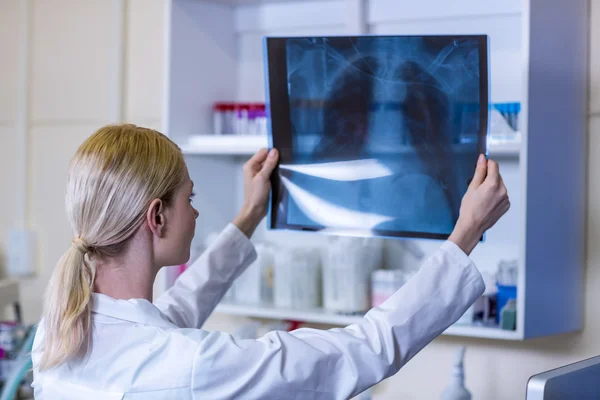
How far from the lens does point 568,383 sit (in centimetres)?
124

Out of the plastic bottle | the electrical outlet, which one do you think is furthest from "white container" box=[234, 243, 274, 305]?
the electrical outlet

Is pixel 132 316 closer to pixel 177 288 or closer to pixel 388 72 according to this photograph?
pixel 177 288

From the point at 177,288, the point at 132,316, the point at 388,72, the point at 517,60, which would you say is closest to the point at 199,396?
the point at 132,316

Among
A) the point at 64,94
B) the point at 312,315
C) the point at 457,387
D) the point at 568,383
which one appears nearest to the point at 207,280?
the point at 312,315

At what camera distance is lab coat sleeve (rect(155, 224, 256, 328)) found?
5.22 ft

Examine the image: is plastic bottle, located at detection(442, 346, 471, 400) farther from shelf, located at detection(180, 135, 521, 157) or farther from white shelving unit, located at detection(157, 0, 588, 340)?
shelf, located at detection(180, 135, 521, 157)

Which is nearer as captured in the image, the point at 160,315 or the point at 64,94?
the point at 160,315

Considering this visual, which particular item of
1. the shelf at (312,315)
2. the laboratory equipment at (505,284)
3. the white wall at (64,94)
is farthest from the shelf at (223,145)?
the laboratory equipment at (505,284)

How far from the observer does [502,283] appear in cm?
177

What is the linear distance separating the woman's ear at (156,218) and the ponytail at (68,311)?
0.36ft

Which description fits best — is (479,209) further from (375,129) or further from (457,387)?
(457,387)

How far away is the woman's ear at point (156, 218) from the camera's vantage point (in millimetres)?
1243

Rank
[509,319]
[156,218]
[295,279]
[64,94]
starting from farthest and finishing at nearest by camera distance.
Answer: [64,94]
[295,279]
[509,319]
[156,218]

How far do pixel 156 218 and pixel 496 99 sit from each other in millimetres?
977
